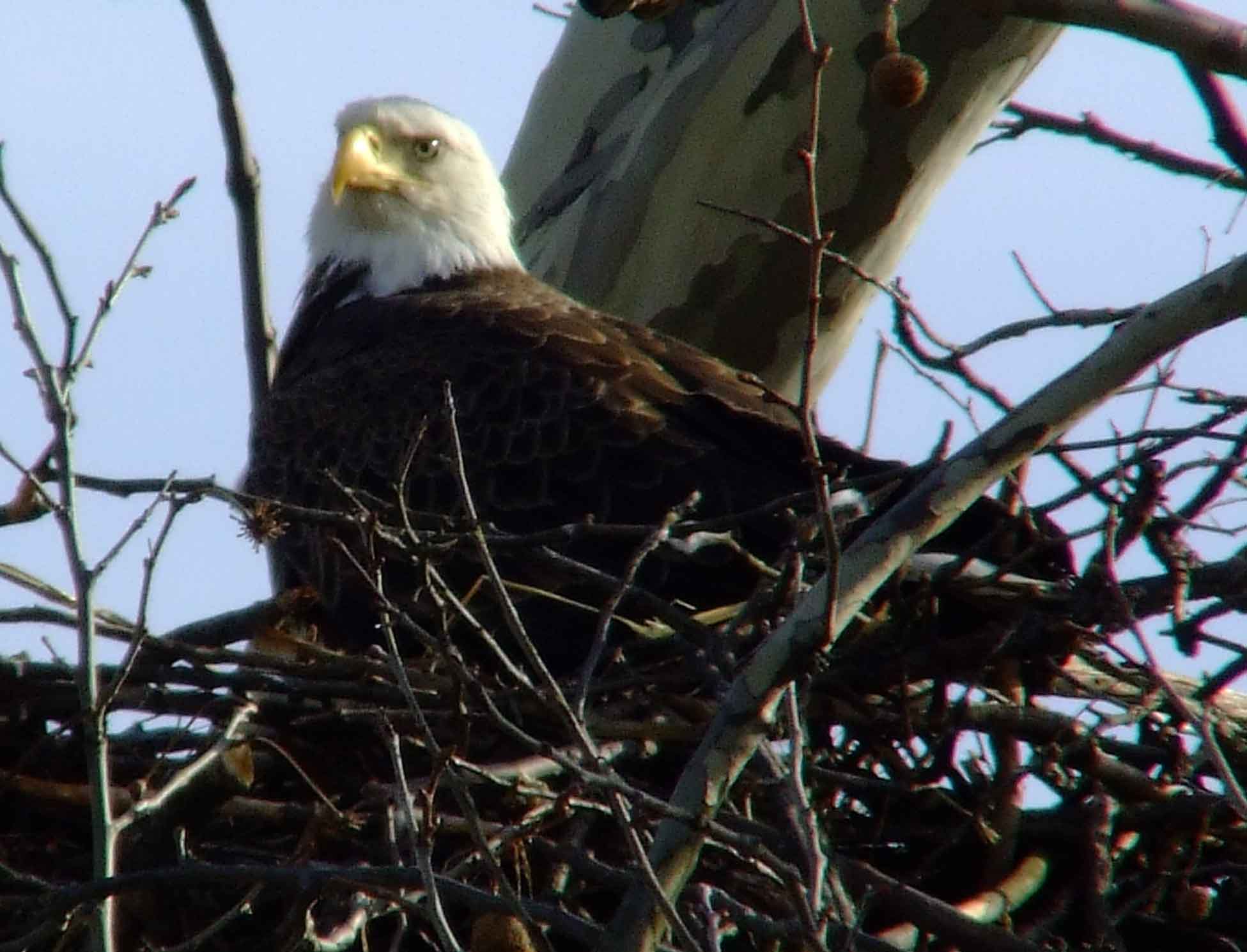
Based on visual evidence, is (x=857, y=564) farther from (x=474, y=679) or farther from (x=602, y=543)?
(x=602, y=543)

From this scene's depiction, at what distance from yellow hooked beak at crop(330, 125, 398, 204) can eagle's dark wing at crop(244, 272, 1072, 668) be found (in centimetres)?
68

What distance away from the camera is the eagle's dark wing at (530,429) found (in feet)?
16.6

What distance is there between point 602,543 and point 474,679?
1.44 meters

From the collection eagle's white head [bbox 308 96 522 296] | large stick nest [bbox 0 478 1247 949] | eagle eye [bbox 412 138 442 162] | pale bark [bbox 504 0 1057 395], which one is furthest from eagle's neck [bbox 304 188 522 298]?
large stick nest [bbox 0 478 1247 949]

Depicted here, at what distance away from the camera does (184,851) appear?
3.79m

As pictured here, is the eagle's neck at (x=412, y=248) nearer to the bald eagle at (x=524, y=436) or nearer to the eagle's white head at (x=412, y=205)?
the eagle's white head at (x=412, y=205)

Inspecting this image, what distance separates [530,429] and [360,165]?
1.46 m

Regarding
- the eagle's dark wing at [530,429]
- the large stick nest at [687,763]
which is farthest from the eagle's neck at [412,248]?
the large stick nest at [687,763]

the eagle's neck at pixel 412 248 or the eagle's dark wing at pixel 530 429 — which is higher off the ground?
the eagle's neck at pixel 412 248

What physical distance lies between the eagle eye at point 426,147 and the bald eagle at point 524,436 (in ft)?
1.21

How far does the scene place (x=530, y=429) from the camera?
17.2 ft

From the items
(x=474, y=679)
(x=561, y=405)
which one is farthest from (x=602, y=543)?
(x=474, y=679)

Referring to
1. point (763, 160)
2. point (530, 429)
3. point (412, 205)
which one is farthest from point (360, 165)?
point (530, 429)

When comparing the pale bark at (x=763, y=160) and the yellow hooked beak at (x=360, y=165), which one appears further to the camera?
the yellow hooked beak at (x=360, y=165)
